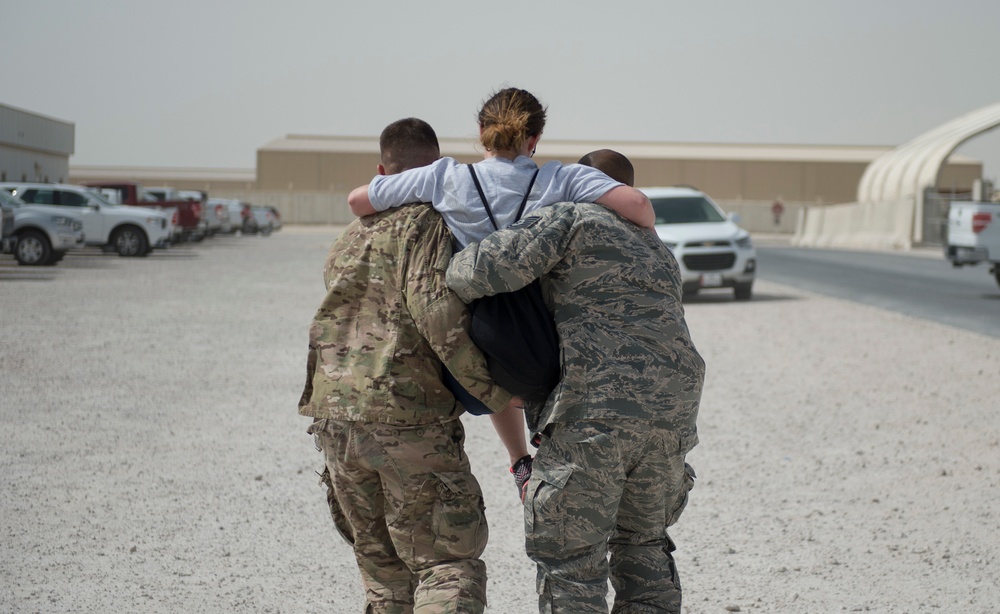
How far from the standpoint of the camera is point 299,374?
10531mm

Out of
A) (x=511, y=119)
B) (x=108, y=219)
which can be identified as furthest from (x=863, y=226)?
(x=511, y=119)

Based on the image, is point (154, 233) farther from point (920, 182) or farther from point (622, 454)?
point (920, 182)

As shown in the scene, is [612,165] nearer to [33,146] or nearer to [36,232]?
[36,232]

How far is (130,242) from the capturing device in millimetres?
29750

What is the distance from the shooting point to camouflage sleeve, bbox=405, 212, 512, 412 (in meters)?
3.29

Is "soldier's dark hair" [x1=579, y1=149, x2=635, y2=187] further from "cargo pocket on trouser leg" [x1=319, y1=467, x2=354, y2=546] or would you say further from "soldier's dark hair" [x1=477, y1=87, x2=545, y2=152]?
"cargo pocket on trouser leg" [x1=319, y1=467, x2=354, y2=546]

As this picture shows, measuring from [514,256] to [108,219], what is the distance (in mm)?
27649

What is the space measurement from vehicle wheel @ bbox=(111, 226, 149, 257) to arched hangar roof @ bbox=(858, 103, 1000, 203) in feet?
95.6

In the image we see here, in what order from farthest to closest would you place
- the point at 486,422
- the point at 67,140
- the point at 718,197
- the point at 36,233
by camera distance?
the point at 718,197
the point at 67,140
the point at 36,233
the point at 486,422

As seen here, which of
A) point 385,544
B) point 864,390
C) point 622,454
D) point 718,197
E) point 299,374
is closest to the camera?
point 622,454

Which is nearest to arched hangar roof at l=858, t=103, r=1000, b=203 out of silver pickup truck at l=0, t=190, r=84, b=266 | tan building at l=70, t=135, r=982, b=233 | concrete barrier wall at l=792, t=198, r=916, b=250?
concrete barrier wall at l=792, t=198, r=916, b=250

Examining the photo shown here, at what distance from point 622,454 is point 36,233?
24.2 m

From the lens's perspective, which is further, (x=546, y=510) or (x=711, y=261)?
(x=711, y=261)

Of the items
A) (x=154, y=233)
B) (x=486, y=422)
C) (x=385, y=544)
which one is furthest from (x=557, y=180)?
(x=154, y=233)
